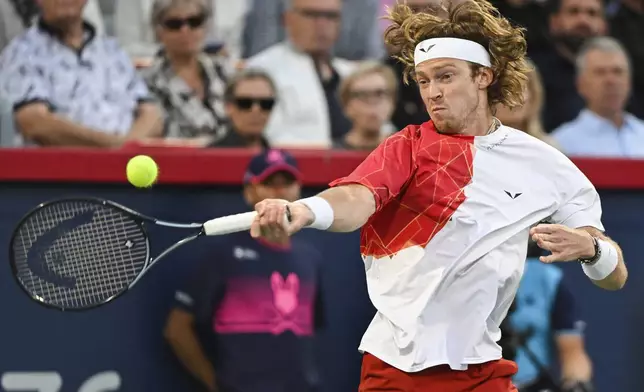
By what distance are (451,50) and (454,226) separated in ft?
1.98

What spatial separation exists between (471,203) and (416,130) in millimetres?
330

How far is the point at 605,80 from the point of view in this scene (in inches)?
306

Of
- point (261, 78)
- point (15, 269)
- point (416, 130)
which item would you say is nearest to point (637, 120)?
point (261, 78)

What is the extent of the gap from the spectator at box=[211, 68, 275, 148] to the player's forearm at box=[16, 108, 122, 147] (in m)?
0.70

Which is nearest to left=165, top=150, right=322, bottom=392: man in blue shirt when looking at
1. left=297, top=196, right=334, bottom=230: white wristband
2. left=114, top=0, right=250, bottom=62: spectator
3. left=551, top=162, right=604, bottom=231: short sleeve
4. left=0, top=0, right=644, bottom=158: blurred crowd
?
left=0, top=0, right=644, bottom=158: blurred crowd

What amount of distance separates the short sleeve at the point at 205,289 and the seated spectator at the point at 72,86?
2.99 feet

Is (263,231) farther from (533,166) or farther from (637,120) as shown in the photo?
(637,120)

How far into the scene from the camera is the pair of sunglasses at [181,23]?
288 inches

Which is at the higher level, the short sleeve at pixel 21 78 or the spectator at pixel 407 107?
the short sleeve at pixel 21 78

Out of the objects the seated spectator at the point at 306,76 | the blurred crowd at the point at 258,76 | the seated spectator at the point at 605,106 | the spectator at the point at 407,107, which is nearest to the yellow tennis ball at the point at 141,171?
the blurred crowd at the point at 258,76

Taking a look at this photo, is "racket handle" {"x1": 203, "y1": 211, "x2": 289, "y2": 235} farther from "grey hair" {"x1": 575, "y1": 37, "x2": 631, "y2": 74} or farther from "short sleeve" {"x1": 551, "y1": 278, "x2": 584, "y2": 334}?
"grey hair" {"x1": 575, "y1": 37, "x2": 631, "y2": 74}

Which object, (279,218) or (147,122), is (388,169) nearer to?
(279,218)

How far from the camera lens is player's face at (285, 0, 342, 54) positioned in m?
7.65

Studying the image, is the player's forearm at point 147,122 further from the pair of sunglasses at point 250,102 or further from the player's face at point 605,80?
the player's face at point 605,80
